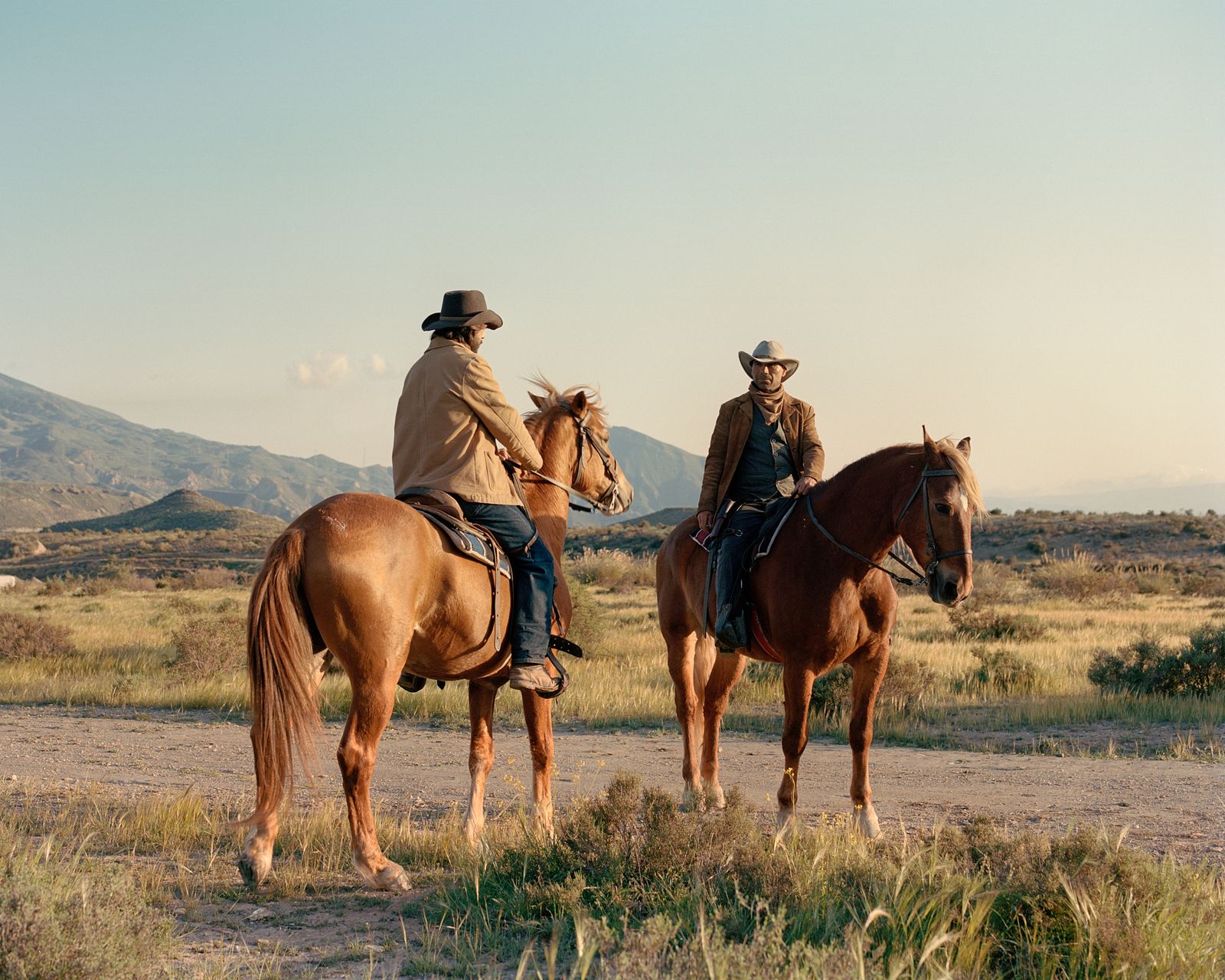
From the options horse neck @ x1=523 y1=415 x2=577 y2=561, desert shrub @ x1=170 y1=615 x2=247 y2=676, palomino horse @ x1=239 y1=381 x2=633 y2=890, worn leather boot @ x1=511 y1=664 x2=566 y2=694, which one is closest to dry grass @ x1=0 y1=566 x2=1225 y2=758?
desert shrub @ x1=170 y1=615 x2=247 y2=676

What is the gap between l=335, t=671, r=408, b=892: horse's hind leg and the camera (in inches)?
225

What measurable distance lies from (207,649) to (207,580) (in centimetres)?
3088

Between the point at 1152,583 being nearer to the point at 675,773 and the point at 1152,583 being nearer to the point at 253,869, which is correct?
the point at 675,773

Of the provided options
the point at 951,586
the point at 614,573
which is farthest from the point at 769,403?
the point at 614,573

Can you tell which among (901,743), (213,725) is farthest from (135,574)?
(901,743)

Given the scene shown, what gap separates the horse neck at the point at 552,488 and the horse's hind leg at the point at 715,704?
185 cm

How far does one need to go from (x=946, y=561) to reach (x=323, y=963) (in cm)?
410

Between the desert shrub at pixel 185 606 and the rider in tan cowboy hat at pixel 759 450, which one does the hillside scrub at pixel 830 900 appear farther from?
the desert shrub at pixel 185 606

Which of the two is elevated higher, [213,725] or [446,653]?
[446,653]

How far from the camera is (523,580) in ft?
22.3

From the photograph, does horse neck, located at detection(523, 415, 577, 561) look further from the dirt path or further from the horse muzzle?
the horse muzzle

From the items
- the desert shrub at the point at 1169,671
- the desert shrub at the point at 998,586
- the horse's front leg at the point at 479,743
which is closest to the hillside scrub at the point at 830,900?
the horse's front leg at the point at 479,743

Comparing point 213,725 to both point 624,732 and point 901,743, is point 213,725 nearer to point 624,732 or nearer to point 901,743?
point 624,732

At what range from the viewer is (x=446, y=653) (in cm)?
640
